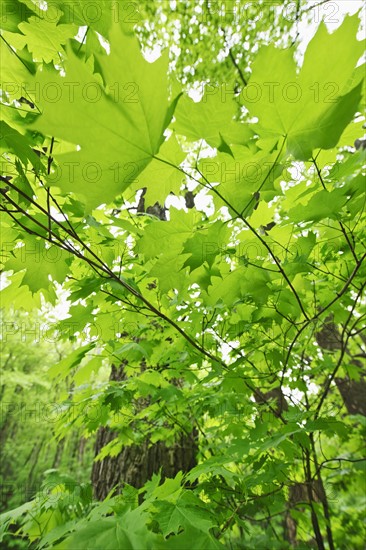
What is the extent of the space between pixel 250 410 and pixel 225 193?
1.32 meters

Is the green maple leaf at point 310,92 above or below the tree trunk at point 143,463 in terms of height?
above

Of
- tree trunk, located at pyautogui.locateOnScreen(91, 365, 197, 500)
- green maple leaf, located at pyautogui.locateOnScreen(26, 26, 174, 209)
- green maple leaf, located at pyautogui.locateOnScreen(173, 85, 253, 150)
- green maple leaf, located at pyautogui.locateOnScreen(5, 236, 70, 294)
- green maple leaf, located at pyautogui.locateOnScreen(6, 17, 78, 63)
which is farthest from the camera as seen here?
tree trunk, located at pyautogui.locateOnScreen(91, 365, 197, 500)

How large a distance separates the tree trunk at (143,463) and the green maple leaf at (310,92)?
2.56 meters

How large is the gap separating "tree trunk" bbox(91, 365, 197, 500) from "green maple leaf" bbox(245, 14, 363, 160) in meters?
2.56

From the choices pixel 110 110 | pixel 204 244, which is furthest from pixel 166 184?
pixel 110 110

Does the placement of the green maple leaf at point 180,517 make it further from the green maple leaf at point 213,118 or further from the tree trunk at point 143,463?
the tree trunk at point 143,463

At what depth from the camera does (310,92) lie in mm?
525

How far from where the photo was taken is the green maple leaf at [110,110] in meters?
0.47

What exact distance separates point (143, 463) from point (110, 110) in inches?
111

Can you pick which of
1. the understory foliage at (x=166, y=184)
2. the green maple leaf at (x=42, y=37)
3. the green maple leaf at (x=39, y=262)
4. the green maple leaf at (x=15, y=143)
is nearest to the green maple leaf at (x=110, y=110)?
the understory foliage at (x=166, y=184)

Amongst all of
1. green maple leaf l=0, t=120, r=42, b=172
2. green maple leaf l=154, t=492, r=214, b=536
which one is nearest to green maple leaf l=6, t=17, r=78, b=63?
green maple leaf l=0, t=120, r=42, b=172

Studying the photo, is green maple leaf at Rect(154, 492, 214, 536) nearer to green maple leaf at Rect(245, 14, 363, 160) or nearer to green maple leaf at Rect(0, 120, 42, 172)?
green maple leaf at Rect(245, 14, 363, 160)

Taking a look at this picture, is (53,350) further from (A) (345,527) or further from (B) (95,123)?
(B) (95,123)

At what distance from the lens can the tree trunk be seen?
2.56m
